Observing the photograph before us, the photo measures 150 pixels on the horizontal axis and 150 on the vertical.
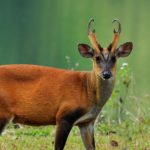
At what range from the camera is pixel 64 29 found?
31.9 meters

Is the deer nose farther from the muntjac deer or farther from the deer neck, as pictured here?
the deer neck

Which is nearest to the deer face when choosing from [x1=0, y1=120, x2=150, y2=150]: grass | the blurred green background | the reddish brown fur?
the reddish brown fur

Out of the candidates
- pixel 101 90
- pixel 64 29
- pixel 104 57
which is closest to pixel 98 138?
pixel 101 90

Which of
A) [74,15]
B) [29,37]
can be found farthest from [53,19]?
[29,37]

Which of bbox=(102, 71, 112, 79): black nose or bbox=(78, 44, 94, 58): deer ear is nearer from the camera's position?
bbox=(102, 71, 112, 79): black nose

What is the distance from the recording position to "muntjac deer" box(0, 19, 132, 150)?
27.3 feet

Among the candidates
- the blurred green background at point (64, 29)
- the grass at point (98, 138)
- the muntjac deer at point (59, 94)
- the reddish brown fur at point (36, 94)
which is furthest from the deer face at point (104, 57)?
the blurred green background at point (64, 29)

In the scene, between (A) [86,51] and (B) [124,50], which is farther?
(B) [124,50]

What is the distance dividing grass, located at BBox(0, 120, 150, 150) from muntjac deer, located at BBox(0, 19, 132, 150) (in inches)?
19.6

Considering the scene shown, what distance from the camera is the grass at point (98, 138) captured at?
8.99 metres

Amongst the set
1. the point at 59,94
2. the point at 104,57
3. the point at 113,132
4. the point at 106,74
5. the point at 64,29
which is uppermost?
the point at 104,57

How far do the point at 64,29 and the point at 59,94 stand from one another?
23.4m

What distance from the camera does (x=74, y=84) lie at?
8594 mm

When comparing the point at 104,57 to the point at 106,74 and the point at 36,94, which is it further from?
the point at 36,94
